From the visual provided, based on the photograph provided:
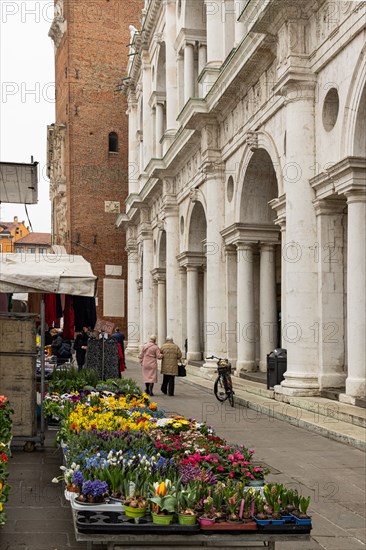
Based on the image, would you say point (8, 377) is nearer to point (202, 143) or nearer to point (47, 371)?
point (47, 371)

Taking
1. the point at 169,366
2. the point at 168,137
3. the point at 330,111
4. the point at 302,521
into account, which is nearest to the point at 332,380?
the point at 169,366

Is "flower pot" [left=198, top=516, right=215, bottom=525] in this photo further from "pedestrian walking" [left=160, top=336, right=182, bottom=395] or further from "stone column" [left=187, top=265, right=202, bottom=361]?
"stone column" [left=187, top=265, right=202, bottom=361]

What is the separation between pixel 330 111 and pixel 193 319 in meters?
13.9

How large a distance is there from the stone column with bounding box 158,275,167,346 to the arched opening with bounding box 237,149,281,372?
1317 centimetres

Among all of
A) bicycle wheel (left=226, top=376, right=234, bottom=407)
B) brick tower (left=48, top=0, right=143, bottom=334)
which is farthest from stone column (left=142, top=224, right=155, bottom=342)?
bicycle wheel (left=226, top=376, right=234, bottom=407)

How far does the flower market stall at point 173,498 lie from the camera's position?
420cm

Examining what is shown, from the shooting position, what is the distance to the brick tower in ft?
152

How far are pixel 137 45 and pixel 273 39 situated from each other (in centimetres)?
2171

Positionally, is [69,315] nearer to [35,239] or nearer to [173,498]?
[173,498]

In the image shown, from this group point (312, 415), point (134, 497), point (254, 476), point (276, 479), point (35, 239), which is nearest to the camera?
point (134, 497)

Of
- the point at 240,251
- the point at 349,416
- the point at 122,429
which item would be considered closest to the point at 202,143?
the point at 240,251

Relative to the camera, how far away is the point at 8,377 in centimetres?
907

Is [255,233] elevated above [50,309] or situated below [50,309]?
above

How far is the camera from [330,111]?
14.4m
